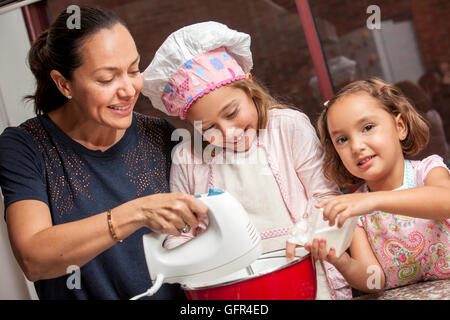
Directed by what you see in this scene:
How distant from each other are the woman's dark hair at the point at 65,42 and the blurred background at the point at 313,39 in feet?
0.28

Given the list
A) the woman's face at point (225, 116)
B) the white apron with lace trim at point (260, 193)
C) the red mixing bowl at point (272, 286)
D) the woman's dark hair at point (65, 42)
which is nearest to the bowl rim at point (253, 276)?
the red mixing bowl at point (272, 286)

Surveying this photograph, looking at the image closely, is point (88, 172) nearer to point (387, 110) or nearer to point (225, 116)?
point (225, 116)

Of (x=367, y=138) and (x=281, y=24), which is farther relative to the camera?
(x=281, y=24)

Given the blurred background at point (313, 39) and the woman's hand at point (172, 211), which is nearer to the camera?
the woman's hand at point (172, 211)

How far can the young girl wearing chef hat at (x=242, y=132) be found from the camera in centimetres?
80

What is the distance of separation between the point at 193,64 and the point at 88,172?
0.29 metres

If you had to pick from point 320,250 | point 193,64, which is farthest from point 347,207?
point 193,64

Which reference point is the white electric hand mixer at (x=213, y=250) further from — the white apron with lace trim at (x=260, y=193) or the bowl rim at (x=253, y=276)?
the white apron with lace trim at (x=260, y=193)

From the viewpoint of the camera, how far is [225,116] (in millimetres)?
800

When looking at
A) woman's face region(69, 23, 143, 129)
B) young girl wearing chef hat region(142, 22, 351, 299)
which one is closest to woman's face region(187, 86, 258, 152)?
young girl wearing chef hat region(142, 22, 351, 299)

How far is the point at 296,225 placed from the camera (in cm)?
80

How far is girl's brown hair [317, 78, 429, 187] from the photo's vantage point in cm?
80

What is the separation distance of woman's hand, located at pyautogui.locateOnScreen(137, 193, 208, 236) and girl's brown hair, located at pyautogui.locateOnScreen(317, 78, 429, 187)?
0.26m

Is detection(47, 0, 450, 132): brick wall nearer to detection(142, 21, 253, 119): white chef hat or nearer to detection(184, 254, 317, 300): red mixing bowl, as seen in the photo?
detection(142, 21, 253, 119): white chef hat
